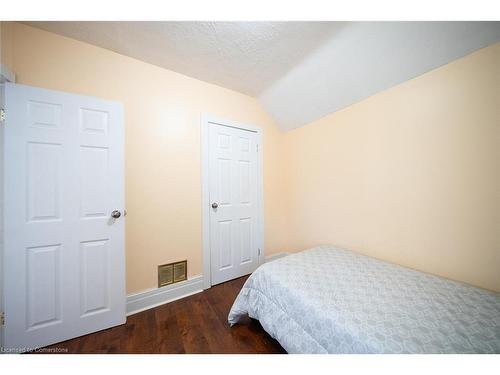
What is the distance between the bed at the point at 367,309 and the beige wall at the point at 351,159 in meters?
0.35

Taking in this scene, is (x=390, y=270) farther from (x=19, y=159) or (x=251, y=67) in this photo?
(x=19, y=159)

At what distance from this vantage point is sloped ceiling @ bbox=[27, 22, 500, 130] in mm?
1222

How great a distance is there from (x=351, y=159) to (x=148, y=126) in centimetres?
216

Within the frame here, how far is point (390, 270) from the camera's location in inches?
52.1

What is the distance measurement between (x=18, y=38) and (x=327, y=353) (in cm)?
289

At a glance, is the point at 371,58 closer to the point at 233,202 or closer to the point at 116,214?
the point at 233,202

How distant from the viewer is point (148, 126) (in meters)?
1.67

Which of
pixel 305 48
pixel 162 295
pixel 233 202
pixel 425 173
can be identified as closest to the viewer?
pixel 425 173

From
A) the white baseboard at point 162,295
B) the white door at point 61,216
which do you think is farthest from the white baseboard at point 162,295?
the white door at point 61,216

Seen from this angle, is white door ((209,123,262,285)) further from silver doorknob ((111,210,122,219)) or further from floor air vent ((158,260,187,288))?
silver doorknob ((111,210,122,219))

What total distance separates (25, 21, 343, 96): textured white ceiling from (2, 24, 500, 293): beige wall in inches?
4.8

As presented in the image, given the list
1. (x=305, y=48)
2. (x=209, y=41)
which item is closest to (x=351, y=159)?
(x=305, y=48)
